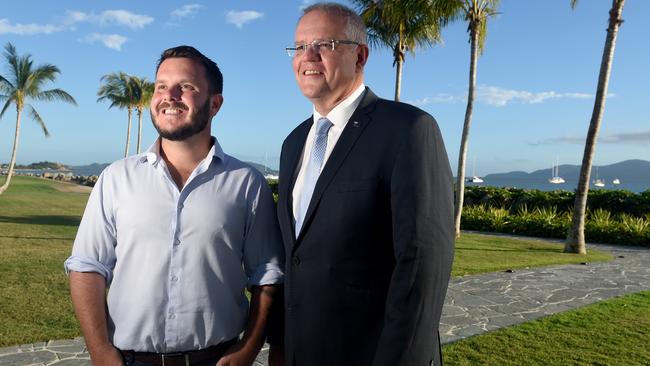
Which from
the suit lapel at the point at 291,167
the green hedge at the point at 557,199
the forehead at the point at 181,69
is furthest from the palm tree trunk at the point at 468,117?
the forehead at the point at 181,69

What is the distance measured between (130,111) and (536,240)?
150ft

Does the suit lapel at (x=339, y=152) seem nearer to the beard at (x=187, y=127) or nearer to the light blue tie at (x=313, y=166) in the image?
the light blue tie at (x=313, y=166)

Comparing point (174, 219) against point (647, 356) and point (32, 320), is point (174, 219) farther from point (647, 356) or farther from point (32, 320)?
point (647, 356)

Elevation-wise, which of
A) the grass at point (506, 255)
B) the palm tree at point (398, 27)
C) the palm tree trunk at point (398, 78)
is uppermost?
the palm tree at point (398, 27)

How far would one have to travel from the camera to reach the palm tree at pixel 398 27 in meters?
16.1

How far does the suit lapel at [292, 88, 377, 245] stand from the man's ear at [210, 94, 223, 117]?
614 mm

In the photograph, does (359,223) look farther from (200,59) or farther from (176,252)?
(200,59)

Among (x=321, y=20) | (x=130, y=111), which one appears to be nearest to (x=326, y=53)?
(x=321, y=20)

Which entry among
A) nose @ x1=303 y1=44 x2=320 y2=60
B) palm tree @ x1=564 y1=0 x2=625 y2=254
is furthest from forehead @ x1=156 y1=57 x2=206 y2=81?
palm tree @ x1=564 y1=0 x2=625 y2=254

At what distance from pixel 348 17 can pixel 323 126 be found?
19.3 inches

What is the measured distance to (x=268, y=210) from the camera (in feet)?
7.51

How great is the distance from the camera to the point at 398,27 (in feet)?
58.7

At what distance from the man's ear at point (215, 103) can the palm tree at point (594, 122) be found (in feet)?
42.4

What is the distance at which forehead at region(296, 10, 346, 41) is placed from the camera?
2.19m
